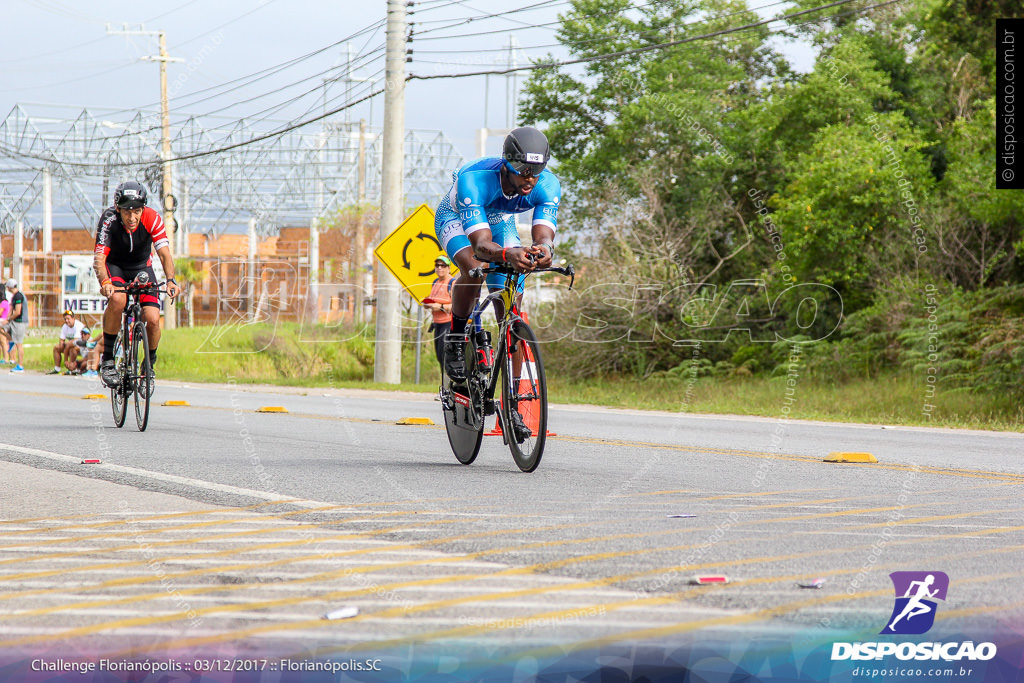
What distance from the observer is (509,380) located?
7.09 meters

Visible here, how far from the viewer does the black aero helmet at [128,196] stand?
10.4 m

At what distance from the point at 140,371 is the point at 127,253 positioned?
1120 mm

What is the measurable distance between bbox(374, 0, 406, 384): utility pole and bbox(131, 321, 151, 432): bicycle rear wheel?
42.9 feet

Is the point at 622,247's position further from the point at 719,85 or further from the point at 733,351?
the point at 719,85

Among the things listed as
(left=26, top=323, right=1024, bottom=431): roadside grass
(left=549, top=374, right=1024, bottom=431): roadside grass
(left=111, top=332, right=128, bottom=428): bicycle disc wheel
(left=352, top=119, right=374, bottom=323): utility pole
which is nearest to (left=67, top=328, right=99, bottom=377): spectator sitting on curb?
(left=26, top=323, right=1024, bottom=431): roadside grass

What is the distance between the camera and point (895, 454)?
9500mm

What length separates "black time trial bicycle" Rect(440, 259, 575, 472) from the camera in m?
7.01

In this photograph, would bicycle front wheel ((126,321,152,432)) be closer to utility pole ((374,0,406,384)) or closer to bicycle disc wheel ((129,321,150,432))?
bicycle disc wheel ((129,321,150,432))

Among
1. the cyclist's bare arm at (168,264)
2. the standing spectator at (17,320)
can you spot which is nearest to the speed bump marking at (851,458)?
the cyclist's bare arm at (168,264)

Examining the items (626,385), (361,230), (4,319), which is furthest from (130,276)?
(361,230)

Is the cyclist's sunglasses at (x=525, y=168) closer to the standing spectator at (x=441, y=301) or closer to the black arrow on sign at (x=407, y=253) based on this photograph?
the standing spectator at (x=441, y=301)

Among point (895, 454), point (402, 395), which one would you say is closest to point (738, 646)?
point (895, 454)

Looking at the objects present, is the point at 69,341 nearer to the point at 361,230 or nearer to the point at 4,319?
the point at 4,319

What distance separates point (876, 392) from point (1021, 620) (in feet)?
51.8
